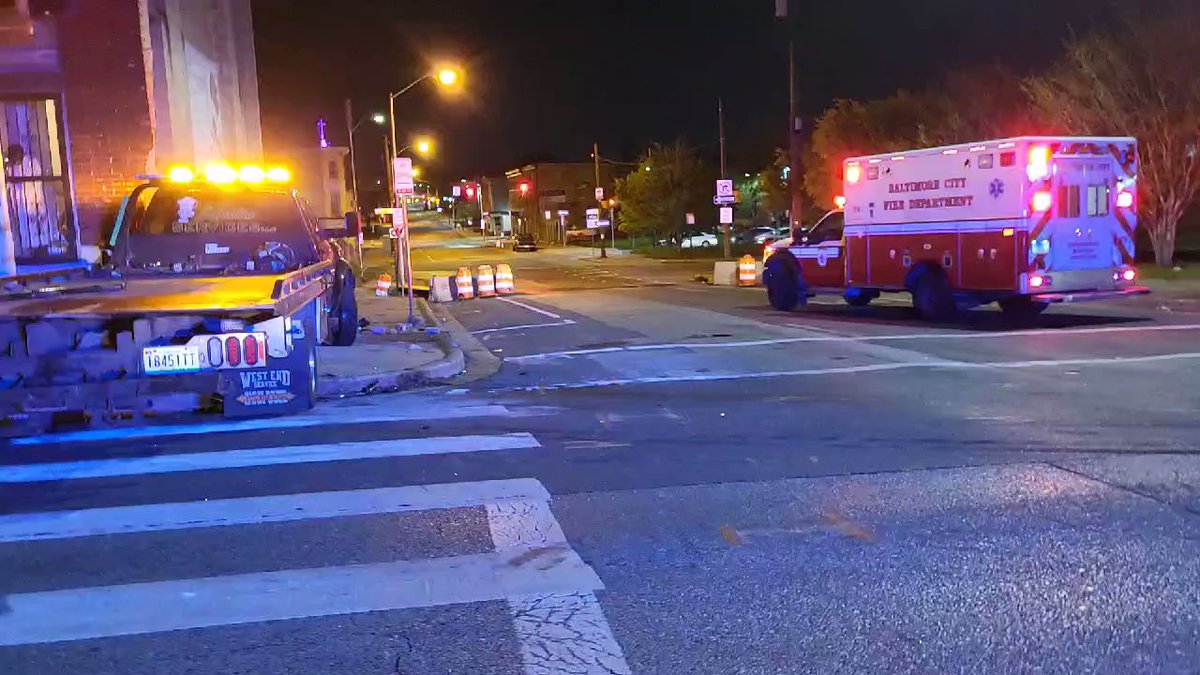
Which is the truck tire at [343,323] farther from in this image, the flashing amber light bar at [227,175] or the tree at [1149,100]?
the tree at [1149,100]

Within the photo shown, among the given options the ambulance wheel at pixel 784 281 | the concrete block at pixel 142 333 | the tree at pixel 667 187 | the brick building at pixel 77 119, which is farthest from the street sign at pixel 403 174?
the tree at pixel 667 187

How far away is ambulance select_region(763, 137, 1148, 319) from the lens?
15.7 metres

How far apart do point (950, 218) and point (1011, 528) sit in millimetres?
12533

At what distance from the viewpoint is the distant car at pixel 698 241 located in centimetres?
7172

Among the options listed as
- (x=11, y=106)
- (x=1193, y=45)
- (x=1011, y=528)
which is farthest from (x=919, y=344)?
(x=1193, y=45)

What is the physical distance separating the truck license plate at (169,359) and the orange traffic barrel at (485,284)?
2292 centimetres

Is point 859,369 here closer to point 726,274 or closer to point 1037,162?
point 1037,162

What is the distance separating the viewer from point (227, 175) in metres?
11.8

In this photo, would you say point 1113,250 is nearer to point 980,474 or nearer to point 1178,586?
point 980,474

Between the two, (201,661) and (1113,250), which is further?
(1113,250)

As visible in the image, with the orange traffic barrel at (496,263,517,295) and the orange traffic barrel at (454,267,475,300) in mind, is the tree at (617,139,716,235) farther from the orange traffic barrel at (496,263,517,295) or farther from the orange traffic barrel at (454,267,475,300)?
the orange traffic barrel at (454,267,475,300)

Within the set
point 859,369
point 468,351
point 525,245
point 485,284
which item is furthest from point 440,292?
point 525,245

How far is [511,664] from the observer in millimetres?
3861

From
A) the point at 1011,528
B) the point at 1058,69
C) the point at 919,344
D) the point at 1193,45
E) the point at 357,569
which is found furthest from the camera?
the point at 1058,69
